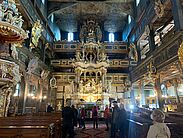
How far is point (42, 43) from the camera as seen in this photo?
606 inches

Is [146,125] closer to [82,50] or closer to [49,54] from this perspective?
[82,50]

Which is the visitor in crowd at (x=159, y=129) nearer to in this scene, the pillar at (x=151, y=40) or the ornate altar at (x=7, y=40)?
the ornate altar at (x=7, y=40)

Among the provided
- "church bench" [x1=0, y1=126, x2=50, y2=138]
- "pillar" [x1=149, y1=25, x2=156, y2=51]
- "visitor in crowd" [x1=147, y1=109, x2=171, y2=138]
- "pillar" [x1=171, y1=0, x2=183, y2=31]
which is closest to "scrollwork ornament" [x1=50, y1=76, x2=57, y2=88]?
"pillar" [x1=149, y1=25, x2=156, y2=51]

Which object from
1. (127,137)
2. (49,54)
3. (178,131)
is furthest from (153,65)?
(49,54)

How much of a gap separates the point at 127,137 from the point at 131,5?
49.3 feet

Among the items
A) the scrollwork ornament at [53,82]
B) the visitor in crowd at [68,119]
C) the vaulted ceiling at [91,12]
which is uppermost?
the vaulted ceiling at [91,12]

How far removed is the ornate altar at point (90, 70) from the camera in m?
16.2

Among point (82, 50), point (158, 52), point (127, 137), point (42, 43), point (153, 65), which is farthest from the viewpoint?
point (82, 50)

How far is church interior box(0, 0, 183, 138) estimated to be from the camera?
6688 millimetres

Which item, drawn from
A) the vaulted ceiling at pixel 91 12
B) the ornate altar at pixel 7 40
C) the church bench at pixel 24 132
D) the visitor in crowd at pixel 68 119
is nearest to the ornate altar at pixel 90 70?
the vaulted ceiling at pixel 91 12

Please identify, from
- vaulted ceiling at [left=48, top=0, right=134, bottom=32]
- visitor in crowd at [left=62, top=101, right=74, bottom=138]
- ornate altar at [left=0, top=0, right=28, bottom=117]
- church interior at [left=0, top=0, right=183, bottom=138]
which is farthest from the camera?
vaulted ceiling at [left=48, top=0, right=134, bottom=32]

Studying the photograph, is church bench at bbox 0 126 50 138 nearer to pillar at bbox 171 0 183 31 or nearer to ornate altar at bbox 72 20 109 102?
pillar at bbox 171 0 183 31

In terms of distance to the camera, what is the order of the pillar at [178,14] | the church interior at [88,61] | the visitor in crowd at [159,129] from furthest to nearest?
the pillar at [178,14] < the church interior at [88,61] < the visitor in crowd at [159,129]

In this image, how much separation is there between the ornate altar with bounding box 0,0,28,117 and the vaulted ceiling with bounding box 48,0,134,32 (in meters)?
11.0
